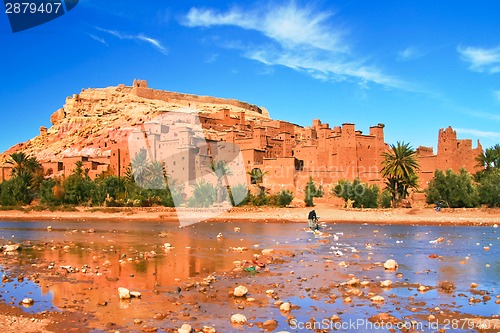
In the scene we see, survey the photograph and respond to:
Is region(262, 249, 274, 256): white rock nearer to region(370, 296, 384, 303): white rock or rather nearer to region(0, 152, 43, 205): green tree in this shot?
region(370, 296, 384, 303): white rock

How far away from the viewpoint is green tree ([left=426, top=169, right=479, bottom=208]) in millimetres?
38156

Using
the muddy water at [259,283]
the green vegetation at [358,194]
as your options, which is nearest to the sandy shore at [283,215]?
the green vegetation at [358,194]

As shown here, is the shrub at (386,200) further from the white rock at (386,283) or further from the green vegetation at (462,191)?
the white rock at (386,283)

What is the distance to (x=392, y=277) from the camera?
1220 cm

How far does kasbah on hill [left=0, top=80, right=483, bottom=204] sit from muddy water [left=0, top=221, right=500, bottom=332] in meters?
26.9

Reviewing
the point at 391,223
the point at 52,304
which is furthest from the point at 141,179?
the point at 52,304

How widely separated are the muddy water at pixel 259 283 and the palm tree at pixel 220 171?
26.4 m

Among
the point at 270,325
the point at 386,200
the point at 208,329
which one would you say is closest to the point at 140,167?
the point at 386,200

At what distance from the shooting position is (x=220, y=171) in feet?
164

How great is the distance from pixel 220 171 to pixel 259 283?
38.5 meters

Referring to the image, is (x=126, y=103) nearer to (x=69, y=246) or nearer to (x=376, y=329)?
(x=69, y=246)

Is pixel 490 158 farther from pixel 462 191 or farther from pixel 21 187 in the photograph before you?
pixel 21 187

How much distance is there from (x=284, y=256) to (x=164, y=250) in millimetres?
4663

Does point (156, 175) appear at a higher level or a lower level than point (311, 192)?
higher
